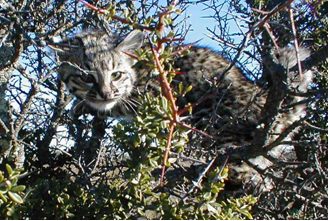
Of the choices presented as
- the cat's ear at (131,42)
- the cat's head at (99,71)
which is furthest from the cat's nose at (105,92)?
the cat's ear at (131,42)

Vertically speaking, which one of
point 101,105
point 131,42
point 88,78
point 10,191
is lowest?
point 10,191

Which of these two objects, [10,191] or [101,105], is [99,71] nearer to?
[101,105]

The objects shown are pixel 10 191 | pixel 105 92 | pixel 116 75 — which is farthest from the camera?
pixel 116 75

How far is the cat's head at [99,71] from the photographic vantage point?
447cm

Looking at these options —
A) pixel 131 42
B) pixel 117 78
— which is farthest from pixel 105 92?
pixel 131 42

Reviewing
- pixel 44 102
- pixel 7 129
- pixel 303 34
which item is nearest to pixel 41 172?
pixel 7 129

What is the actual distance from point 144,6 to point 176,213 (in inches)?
65.8

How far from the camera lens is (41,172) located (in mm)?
3057

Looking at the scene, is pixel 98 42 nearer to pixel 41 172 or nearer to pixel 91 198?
pixel 41 172

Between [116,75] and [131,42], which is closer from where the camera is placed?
[131,42]

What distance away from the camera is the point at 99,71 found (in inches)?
177

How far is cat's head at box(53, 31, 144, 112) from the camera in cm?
447

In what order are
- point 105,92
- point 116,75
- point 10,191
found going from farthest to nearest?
point 116,75 < point 105,92 < point 10,191

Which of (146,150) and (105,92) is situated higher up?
(105,92)
